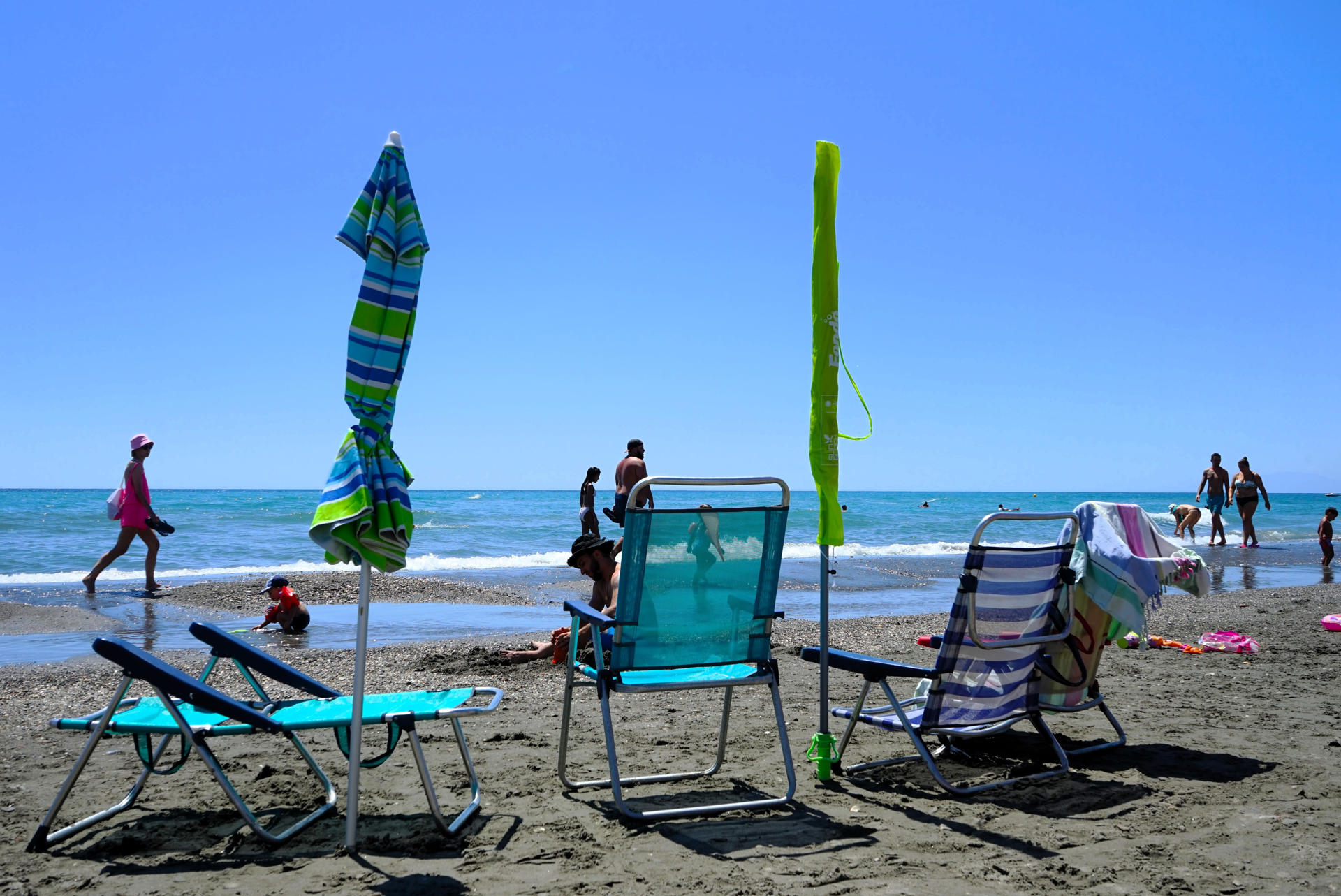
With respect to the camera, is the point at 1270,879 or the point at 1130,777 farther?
the point at 1130,777

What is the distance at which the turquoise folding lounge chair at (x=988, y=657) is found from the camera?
389 centimetres

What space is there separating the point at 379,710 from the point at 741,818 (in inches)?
55.8

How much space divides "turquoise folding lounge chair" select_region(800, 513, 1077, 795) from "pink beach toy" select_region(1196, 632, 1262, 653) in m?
4.02

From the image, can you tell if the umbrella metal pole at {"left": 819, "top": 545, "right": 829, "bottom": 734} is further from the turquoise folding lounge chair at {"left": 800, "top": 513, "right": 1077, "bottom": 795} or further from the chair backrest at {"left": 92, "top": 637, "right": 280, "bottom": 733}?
the chair backrest at {"left": 92, "top": 637, "right": 280, "bottom": 733}

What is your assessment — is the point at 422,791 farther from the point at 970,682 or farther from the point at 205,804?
the point at 970,682

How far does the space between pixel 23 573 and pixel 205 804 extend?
1559 cm

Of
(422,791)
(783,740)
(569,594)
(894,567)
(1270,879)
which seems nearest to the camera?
(1270,879)

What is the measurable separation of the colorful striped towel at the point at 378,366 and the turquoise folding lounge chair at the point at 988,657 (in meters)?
1.84

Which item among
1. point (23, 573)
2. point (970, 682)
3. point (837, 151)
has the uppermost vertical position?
point (837, 151)

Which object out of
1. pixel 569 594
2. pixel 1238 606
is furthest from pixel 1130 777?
pixel 569 594

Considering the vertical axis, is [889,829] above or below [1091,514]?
below

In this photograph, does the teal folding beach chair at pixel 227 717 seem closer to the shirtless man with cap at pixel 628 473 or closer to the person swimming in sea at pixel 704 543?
the person swimming in sea at pixel 704 543

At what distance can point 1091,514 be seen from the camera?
452 cm

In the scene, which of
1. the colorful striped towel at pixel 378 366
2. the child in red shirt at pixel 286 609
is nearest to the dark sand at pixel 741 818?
the colorful striped towel at pixel 378 366
